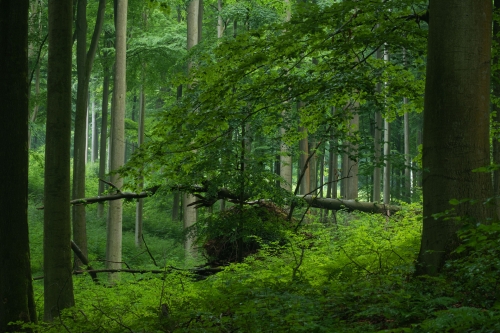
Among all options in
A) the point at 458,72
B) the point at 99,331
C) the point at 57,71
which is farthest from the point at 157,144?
the point at 458,72

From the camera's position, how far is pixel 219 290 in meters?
6.47

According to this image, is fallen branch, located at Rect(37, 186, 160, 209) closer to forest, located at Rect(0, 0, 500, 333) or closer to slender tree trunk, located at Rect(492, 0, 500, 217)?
forest, located at Rect(0, 0, 500, 333)

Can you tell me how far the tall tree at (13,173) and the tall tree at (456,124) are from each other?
489 cm

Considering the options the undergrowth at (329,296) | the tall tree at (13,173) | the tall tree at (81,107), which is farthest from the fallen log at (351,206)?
the tall tree at (13,173)

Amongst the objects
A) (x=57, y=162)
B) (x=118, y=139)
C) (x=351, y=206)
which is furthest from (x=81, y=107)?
(x=351, y=206)

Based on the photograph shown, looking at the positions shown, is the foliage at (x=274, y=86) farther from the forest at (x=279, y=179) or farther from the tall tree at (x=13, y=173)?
the tall tree at (x=13, y=173)

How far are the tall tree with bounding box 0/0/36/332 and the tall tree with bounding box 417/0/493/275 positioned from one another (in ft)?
16.0

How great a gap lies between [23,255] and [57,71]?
242 cm

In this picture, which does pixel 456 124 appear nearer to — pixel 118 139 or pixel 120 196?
pixel 120 196

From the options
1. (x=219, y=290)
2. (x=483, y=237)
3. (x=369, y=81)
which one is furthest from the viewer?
(x=369, y=81)

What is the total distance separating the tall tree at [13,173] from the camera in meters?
6.78

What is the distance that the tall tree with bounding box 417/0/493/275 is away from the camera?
18.1 feet

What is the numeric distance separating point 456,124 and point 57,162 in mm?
4856

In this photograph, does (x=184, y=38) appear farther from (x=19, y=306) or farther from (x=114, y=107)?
(x=19, y=306)
